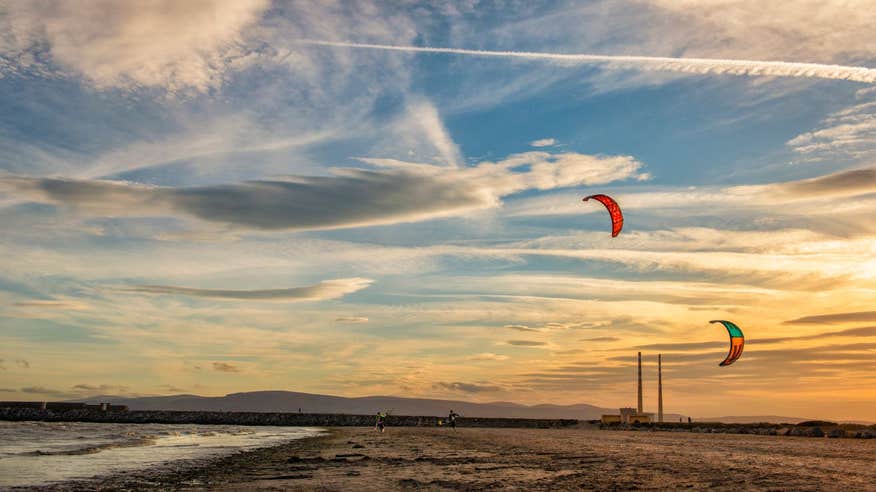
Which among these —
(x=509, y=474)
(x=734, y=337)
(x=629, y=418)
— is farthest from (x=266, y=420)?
(x=509, y=474)

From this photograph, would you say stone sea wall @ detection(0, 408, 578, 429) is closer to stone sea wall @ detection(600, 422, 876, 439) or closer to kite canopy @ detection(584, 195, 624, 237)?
stone sea wall @ detection(600, 422, 876, 439)

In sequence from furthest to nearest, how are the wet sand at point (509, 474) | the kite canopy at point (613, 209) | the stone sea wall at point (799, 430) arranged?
1. the stone sea wall at point (799, 430)
2. the kite canopy at point (613, 209)
3. the wet sand at point (509, 474)

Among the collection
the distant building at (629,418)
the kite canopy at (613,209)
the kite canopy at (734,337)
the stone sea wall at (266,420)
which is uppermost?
the kite canopy at (613,209)

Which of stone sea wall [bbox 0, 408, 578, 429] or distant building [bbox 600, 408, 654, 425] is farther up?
distant building [bbox 600, 408, 654, 425]

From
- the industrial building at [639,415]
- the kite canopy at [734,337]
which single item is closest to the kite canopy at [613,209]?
the kite canopy at [734,337]

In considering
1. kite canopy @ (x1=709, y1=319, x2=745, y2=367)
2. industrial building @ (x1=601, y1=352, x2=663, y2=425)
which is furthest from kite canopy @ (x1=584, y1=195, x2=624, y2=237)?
industrial building @ (x1=601, y1=352, x2=663, y2=425)

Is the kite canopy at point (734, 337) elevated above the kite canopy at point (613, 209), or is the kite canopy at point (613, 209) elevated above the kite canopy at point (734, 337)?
the kite canopy at point (613, 209)

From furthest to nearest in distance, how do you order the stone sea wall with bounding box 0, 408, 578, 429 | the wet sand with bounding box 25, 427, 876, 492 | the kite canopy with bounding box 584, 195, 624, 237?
the stone sea wall with bounding box 0, 408, 578, 429
the kite canopy with bounding box 584, 195, 624, 237
the wet sand with bounding box 25, 427, 876, 492

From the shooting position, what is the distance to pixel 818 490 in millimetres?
15094

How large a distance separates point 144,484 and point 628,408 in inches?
3580

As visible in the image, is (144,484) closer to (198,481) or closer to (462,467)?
(198,481)

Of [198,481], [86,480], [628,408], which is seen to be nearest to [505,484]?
[198,481]

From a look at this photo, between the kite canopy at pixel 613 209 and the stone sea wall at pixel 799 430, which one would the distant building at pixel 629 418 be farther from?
the kite canopy at pixel 613 209

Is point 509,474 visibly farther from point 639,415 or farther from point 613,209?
point 639,415
